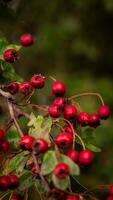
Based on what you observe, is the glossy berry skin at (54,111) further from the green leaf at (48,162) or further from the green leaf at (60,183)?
the green leaf at (60,183)

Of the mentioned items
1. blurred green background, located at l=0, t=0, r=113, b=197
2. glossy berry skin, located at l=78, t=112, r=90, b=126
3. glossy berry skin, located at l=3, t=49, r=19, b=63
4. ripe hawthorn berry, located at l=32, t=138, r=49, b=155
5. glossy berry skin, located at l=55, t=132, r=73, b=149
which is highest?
glossy berry skin, located at l=3, t=49, r=19, b=63

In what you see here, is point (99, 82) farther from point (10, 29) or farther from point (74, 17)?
point (10, 29)

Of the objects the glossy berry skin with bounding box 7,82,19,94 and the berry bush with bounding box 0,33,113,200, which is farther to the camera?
the glossy berry skin with bounding box 7,82,19,94

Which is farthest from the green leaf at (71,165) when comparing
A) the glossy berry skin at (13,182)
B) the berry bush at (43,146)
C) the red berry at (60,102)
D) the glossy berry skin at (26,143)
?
the red berry at (60,102)

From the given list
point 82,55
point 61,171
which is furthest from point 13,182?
point 82,55

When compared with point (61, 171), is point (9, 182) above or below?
below

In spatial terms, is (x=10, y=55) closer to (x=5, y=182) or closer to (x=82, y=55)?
(x=5, y=182)

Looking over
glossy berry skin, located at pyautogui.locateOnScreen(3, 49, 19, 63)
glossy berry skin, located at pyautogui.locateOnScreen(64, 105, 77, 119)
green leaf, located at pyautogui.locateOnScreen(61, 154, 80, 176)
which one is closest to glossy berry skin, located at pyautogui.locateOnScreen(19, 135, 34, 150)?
green leaf, located at pyautogui.locateOnScreen(61, 154, 80, 176)

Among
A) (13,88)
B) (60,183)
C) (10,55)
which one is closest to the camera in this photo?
(60,183)

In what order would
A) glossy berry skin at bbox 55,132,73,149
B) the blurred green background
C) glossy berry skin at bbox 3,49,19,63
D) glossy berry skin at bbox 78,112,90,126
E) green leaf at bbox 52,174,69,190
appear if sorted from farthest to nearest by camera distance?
the blurred green background → glossy berry skin at bbox 3,49,19,63 → glossy berry skin at bbox 78,112,90,126 → glossy berry skin at bbox 55,132,73,149 → green leaf at bbox 52,174,69,190

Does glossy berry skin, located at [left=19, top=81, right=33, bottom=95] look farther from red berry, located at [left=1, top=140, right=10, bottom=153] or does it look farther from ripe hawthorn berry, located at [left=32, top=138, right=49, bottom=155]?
ripe hawthorn berry, located at [left=32, top=138, right=49, bottom=155]
